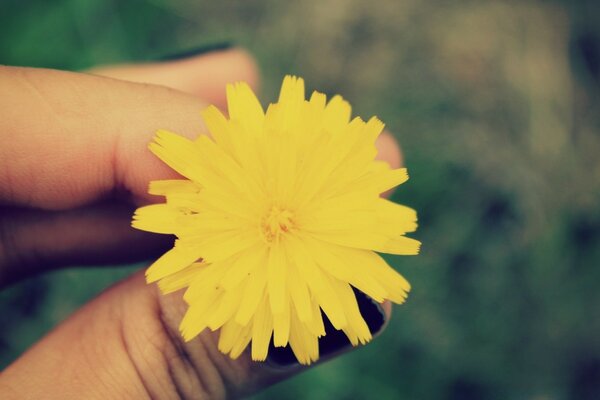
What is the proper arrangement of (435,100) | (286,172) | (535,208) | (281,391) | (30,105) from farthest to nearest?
1. (435,100)
2. (535,208)
3. (281,391)
4. (30,105)
5. (286,172)

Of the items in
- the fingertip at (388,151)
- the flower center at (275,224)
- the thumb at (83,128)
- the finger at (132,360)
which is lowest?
the finger at (132,360)

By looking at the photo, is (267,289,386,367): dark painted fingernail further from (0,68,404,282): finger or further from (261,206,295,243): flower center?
(0,68,404,282): finger

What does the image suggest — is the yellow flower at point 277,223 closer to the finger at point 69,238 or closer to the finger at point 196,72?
the finger at point 69,238

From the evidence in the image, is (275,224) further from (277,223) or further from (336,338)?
(336,338)

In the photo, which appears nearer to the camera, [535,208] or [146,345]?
[146,345]

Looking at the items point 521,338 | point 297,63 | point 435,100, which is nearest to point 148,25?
point 297,63

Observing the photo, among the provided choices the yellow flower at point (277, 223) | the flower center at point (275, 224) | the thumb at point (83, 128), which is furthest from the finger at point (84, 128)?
the flower center at point (275, 224)

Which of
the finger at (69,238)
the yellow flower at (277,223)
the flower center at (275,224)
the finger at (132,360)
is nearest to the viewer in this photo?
the yellow flower at (277,223)

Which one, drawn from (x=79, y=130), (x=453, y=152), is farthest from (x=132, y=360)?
(x=453, y=152)

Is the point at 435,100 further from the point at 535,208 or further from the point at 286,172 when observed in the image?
the point at 286,172
